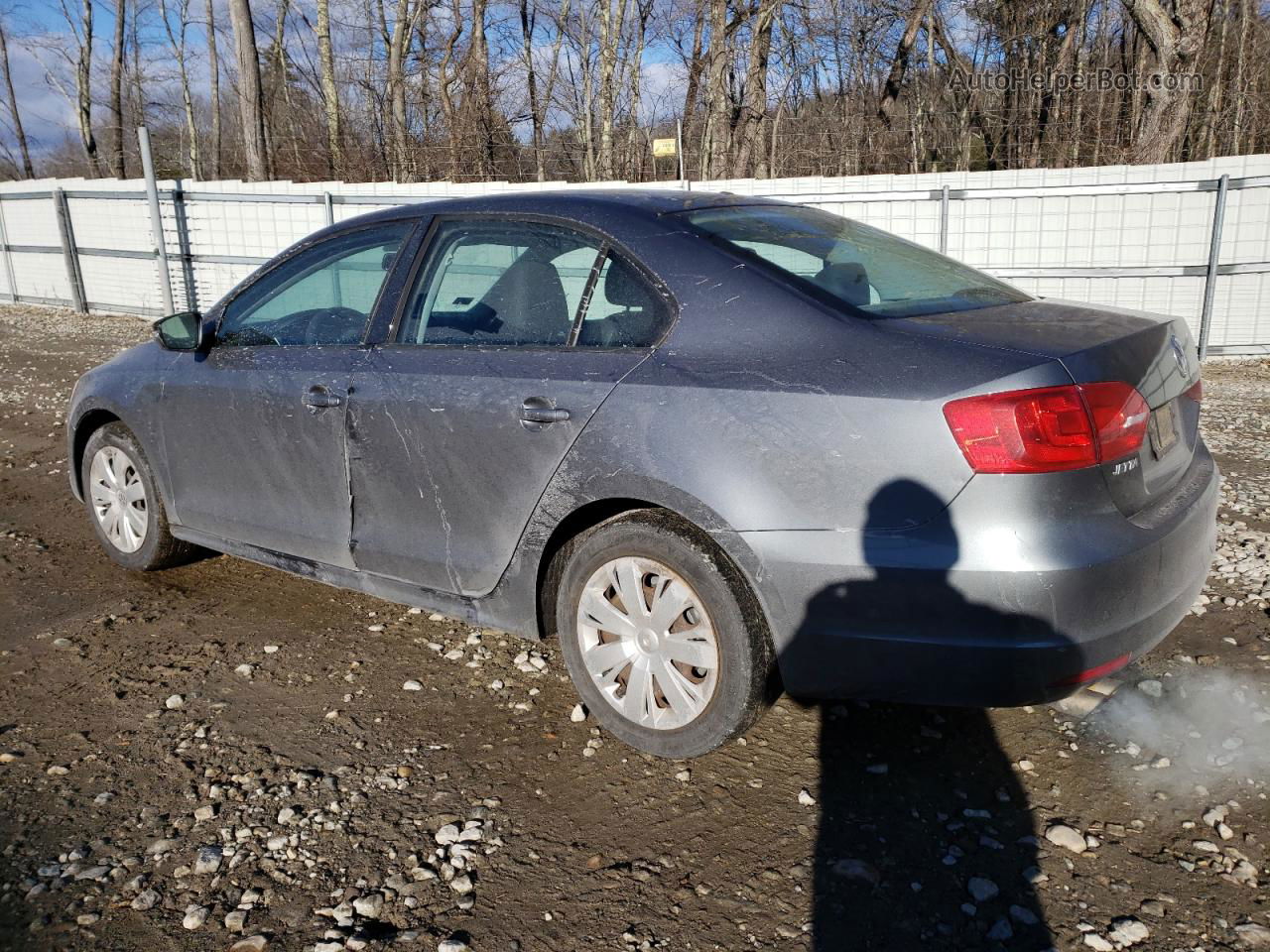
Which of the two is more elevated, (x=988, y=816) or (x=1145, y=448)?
(x=1145, y=448)

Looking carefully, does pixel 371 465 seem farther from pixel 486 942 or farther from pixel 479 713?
pixel 486 942

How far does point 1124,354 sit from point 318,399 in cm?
260

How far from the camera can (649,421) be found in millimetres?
2832

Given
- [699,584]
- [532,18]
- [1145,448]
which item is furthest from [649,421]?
[532,18]

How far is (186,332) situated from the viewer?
4.20 meters

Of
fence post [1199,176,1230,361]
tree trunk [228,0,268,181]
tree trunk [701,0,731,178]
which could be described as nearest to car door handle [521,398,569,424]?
fence post [1199,176,1230,361]

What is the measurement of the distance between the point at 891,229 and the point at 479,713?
8847 millimetres

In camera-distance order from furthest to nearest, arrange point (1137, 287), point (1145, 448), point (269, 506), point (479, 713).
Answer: point (1137, 287), point (269, 506), point (479, 713), point (1145, 448)

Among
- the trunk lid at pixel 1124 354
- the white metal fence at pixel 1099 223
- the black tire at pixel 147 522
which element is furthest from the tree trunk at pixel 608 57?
the trunk lid at pixel 1124 354

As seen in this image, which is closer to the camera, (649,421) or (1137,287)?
(649,421)

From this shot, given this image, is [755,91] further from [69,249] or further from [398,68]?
[69,249]

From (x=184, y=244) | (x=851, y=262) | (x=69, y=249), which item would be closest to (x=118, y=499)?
(x=851, y=262)

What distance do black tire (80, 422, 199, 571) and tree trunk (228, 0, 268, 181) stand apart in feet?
50.9

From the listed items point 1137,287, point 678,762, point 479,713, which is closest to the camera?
point 678,762
